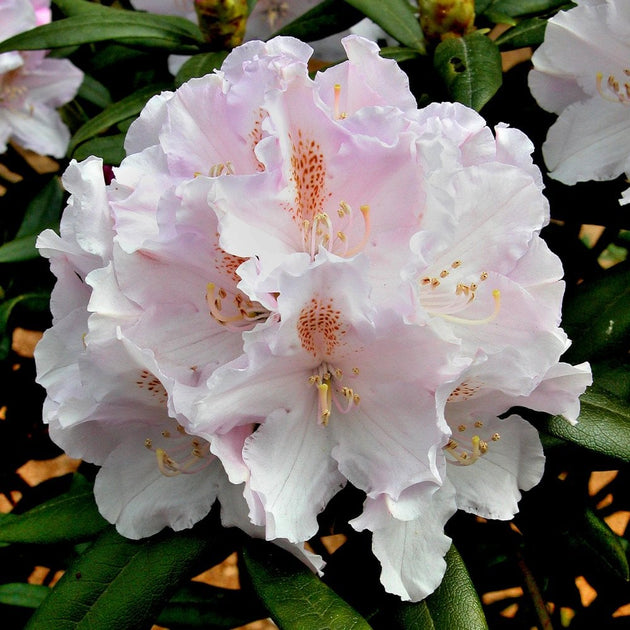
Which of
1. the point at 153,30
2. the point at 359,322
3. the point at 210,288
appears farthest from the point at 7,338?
the point at 359,322

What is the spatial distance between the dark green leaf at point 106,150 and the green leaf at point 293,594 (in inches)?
18.3

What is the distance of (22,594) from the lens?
138 centimetres

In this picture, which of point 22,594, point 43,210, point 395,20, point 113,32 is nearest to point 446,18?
point 395,20

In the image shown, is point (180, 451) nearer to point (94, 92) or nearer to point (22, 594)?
point (22, 594)

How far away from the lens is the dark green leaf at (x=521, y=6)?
110cm

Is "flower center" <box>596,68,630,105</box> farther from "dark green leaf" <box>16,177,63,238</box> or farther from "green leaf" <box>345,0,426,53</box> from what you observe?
"dark green leaf" <box>16,177,63,238</box>

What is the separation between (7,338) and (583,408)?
33.8 inches

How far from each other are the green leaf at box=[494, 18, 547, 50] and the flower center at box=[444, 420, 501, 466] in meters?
0.49

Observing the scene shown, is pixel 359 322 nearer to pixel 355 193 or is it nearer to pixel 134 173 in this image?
pixel 355 193

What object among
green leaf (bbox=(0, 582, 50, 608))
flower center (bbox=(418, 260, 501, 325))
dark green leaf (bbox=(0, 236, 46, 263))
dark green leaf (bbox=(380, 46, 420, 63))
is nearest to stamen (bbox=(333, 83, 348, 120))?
flower center (bbox=(418, 260, 501, 325))

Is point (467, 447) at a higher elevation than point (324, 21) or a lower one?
lower

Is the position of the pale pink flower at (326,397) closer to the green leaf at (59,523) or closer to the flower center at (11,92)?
the green leaf at (59,523)

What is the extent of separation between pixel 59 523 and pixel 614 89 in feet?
2.43

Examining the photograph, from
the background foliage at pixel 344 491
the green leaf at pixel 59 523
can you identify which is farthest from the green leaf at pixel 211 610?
the green leaf at pixel 59 523
